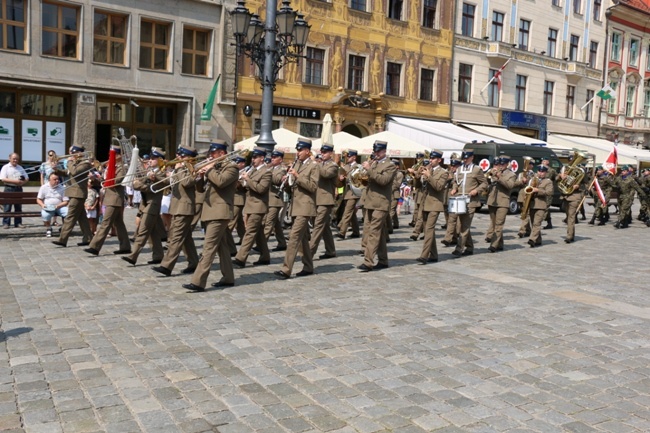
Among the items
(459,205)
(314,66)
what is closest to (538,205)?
(459,205)

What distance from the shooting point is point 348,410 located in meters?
4.48

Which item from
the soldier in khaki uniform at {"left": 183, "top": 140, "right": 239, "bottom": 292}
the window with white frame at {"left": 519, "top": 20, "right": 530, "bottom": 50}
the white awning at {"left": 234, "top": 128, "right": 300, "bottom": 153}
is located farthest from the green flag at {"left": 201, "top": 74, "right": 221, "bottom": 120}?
the window with white frame at {"left": 519, "top": 20, "right": 530, "bottom": 50}

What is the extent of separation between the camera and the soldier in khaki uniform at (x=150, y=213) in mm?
9698

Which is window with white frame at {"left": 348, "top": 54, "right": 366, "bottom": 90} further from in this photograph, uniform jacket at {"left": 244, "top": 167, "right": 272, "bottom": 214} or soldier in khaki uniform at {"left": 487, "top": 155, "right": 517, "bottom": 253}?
uniform jacket at {"left": 244, "top": 167, "right": 272, "bottom": 214}

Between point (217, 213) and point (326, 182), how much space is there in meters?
2.65

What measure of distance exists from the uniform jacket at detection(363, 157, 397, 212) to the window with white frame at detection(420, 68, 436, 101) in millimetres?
22300

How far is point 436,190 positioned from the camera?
11.4 meters

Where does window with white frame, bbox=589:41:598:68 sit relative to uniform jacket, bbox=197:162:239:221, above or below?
above

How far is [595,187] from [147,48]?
1514cm

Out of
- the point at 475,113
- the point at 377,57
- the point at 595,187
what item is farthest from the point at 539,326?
the point at 475,113

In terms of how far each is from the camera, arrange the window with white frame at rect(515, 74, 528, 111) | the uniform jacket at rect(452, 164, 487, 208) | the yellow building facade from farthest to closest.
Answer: the window with white frame at rect(515, 74, 528, 111) → the yellow building facade → the uniform jacket at rect(452, 164, 487, 208)

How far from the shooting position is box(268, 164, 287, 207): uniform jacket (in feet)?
37.7

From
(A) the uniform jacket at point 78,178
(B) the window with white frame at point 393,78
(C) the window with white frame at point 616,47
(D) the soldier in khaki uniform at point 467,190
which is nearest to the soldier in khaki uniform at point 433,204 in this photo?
(D) the soldier in khaki uniform at point 467,190

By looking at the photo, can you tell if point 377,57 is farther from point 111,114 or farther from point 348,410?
point 348,410
